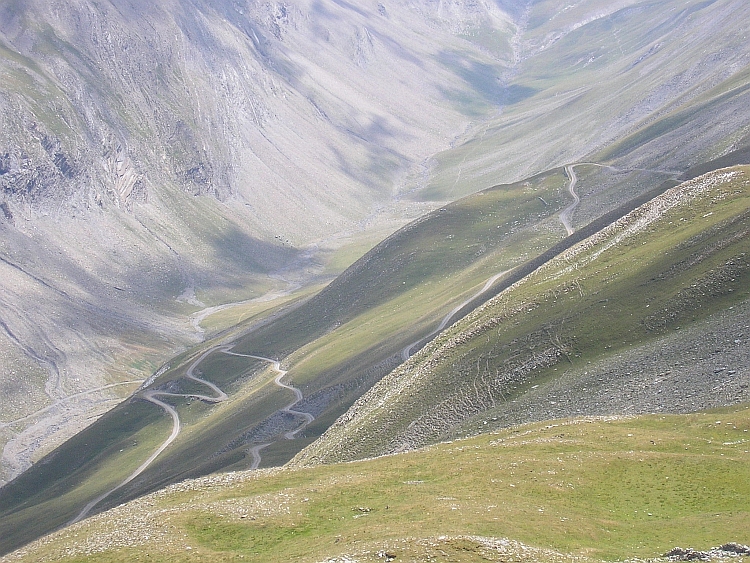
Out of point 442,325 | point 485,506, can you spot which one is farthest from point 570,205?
point 485,506

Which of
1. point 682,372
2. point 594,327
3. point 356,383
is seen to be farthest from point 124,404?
point 682,372

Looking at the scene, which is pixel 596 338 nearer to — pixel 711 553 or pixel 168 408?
pixel 711 553

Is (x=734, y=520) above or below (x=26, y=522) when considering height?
above

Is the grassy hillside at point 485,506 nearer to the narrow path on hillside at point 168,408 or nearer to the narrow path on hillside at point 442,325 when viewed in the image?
the narrow path on hillside at point 442,325

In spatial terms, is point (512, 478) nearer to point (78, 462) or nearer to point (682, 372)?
point (682, 372)

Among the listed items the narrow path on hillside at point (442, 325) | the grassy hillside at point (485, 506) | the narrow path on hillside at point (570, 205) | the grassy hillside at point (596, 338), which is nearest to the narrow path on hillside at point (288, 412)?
the grassy hillside at point (596, 338)

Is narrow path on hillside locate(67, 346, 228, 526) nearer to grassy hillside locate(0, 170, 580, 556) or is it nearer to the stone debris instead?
grassy hillside locate(0, 170, 580, 556)
